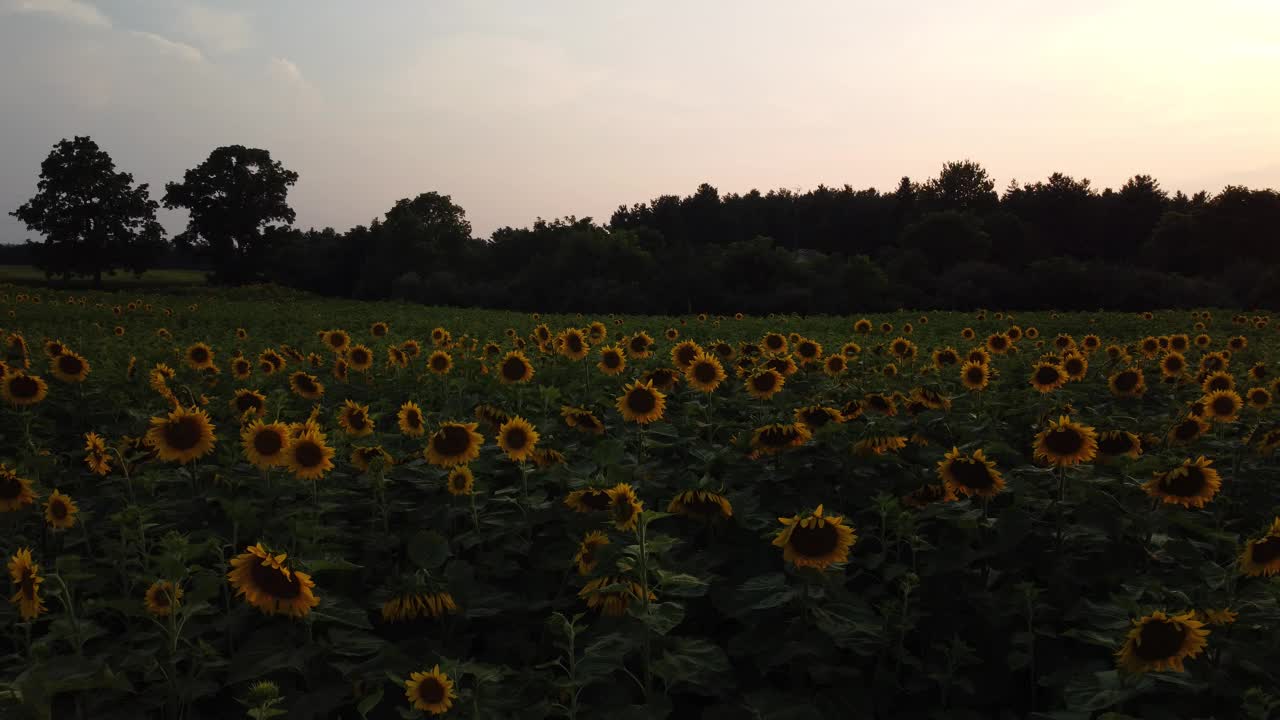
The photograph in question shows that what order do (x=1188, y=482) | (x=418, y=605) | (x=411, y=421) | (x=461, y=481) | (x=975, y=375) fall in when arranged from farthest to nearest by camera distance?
(x=975, y=375), (x=411, y=421), (x=461, y=481), (x=1188, y=482), (x=418, y=605)

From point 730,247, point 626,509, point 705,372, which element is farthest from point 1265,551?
point 730,247

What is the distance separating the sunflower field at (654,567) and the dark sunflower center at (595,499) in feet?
0.20

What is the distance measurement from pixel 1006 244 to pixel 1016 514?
69.0 metres

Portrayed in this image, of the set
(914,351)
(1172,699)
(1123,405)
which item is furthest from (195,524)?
(1123,405)

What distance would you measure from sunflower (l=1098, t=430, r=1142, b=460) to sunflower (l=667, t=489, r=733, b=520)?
207 centimetres

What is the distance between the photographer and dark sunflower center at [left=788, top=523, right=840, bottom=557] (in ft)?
9.06

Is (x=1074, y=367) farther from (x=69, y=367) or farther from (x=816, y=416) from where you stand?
(x=69, y=367)

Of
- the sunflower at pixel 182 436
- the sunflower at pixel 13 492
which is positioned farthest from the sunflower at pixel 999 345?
the sunflower at pixel 13 492

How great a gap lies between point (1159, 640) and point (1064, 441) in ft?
4.98

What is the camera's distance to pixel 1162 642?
7.54ft

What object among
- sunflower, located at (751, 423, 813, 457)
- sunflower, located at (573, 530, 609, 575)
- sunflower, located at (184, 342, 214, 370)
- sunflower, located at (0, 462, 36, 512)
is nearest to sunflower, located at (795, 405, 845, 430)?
sunflower, located at (751, 423, 813, 457)

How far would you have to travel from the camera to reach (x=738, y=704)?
2.81 m

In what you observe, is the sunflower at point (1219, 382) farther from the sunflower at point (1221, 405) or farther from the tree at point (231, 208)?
the tree at point (231, 208)

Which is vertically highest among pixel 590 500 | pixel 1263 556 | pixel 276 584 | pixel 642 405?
pixel 642 405
